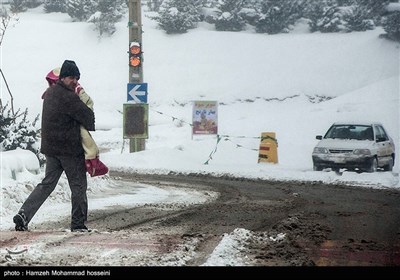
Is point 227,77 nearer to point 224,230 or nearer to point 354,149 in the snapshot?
point 354,149

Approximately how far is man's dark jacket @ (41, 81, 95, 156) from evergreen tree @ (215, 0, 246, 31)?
4795 cm

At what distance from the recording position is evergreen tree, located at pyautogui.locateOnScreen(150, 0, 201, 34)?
180 ft

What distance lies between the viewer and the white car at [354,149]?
1795cm

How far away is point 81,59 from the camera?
5481 centimetres

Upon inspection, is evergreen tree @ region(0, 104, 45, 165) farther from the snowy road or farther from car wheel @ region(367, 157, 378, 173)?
car wheel @ region(367, 157, 378, 173)

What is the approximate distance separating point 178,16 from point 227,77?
23.7 ft

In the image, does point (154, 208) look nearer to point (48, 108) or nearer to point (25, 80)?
point (48, 108)

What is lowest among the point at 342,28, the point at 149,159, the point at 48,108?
the point at 149,159

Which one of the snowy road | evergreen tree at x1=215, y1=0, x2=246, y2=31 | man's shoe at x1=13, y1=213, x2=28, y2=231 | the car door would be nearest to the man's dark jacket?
man's shoe at x1=13, y1=213, x2=28, y2=231

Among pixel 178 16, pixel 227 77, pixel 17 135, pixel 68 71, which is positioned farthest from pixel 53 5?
pixel 68 71

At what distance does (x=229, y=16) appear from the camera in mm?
55719

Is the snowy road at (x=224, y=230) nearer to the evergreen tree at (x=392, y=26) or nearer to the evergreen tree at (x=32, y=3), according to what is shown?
the evergreen tree at (x=392, y=26)

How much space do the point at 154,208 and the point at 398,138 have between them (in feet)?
78.0
